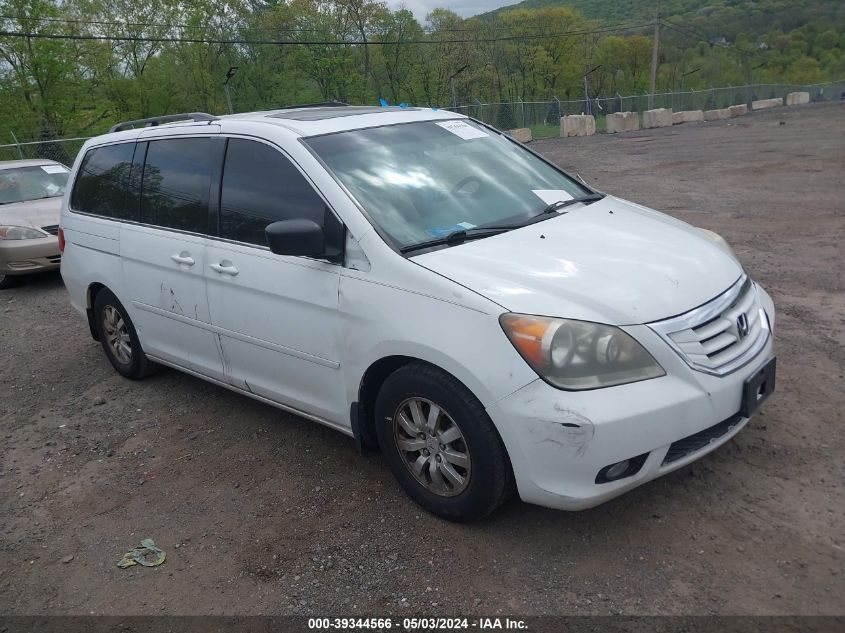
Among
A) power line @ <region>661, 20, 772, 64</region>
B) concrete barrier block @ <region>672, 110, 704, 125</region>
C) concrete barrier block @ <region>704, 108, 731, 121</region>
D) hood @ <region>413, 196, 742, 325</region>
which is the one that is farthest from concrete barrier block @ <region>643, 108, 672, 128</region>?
power line @ <region>661, 20, 772, 64</region>

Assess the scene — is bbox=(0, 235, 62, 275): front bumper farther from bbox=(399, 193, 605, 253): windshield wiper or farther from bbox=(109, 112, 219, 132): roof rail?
bbox=(399, 193, 605, 253): windshield wiper

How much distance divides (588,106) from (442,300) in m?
39.3

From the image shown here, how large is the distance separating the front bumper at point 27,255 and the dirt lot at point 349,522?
13.6 feet

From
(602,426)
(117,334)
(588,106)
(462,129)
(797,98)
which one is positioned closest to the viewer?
(602,426)

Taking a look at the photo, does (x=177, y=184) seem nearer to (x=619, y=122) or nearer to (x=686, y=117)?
(x=619, y=122)

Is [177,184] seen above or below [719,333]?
above

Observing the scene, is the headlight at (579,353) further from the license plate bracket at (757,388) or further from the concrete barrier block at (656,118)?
the concrete barrier block at (656,118)

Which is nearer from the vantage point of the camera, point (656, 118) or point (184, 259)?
point (184, 259)

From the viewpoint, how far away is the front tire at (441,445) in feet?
9.84

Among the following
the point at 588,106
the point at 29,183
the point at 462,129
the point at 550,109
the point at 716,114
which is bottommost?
the point at 716,114

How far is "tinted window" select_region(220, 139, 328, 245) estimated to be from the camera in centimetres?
373

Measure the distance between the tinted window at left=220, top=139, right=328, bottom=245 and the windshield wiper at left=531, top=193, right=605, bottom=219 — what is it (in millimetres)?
1146

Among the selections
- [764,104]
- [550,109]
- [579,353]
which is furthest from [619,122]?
[579,353]

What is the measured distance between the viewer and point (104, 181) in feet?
17.2
